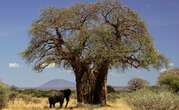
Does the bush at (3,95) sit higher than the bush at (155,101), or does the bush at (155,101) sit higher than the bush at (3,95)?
the bush at (3,95)

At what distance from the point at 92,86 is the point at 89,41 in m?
4.07

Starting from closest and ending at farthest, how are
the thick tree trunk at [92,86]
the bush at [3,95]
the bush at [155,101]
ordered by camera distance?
1. the bush at [155,101]
2. the bush at [3,95]
3. the thick tree trunk at [92,86]

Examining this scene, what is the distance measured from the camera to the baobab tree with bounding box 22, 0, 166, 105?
3584 cm

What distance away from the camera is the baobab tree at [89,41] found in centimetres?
3584

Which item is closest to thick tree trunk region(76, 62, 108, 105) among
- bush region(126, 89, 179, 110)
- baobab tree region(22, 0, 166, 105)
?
baobab tree region(22, 0, 166, 105)

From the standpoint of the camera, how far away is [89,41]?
3562cm

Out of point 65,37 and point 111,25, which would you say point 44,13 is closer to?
point 65,37

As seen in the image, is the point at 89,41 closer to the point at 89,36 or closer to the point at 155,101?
the point at 89,36

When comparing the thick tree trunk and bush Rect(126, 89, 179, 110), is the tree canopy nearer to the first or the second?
the thick tree trunk

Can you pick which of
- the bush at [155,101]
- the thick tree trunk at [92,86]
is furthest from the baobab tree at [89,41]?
the bush at [155,101]

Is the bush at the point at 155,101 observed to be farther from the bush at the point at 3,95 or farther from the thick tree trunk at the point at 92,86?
the thick tree trunk at the point at 92,86

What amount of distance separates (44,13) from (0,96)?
8.00m

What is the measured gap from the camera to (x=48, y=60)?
37.2 m

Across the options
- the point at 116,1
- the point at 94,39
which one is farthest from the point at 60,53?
the point at 116,1
